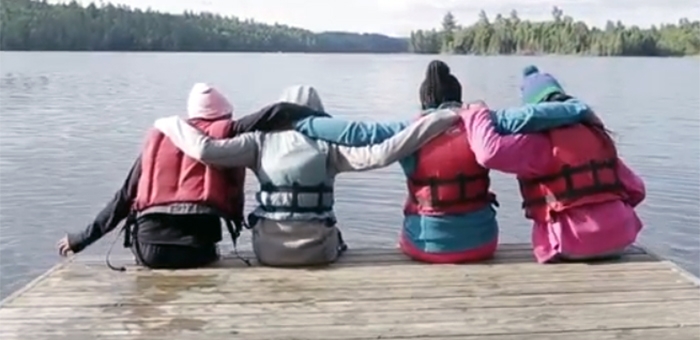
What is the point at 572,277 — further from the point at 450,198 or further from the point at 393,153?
the point at 393,153

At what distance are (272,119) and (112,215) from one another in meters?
0.74

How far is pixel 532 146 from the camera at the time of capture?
3828 mm

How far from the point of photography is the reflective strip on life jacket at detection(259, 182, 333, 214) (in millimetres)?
3840

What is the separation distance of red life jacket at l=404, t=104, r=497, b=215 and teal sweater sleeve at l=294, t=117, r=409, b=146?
6.7 inches

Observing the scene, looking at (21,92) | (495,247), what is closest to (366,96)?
(21,92)

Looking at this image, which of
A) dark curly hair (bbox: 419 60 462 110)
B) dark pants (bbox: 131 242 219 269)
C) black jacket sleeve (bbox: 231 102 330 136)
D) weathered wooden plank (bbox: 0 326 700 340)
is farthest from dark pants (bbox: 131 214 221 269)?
dark curly hair (bbox: 419 60 462 110)

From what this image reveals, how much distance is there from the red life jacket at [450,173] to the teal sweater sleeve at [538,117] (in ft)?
0.35

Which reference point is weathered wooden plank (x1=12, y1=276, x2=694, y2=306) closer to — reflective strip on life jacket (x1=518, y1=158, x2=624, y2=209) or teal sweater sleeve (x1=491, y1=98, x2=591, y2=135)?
reflective strip on life jacket (x1=518, y1=158, x2=624, y2=209)

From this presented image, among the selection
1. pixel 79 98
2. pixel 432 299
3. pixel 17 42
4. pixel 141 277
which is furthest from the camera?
pixel 17 42

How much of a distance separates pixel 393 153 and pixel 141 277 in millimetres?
1042

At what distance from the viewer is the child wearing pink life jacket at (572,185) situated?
3818 mm

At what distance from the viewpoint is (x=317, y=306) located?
3375 mm

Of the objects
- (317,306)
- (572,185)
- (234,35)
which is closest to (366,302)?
(317,306)

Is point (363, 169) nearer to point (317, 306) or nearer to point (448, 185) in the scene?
point (448, 185)
